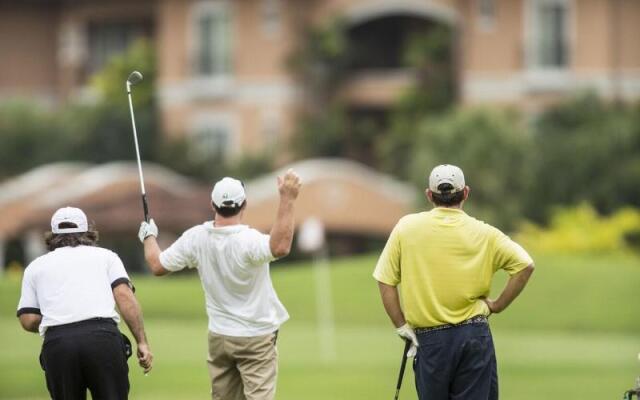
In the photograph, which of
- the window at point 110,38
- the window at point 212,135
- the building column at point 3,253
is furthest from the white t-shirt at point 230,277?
the window at point 110,38

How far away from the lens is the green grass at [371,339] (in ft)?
69.6

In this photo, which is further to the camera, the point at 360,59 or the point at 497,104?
the point at 360,59

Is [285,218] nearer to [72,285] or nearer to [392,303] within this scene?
[392,303]

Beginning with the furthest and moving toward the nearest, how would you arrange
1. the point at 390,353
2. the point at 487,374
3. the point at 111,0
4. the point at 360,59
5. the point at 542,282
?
the point at 111,0
the point at 360,59
the point at 542,282
the point at 390,353
the point at 487,374

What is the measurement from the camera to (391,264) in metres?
10.1

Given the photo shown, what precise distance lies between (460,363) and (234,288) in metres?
1.56

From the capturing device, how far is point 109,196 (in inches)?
1976

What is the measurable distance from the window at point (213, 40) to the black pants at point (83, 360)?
4400 cm

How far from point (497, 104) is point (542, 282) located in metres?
14.6

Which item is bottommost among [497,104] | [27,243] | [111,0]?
[27,243]

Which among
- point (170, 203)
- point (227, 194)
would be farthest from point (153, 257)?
point (170, 203)

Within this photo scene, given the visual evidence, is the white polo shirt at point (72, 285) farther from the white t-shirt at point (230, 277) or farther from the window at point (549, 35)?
the window at point (549, 35)

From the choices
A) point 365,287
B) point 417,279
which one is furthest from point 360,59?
point 417,279

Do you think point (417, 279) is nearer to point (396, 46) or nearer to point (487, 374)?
point (487, 374)
